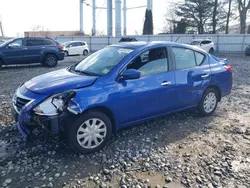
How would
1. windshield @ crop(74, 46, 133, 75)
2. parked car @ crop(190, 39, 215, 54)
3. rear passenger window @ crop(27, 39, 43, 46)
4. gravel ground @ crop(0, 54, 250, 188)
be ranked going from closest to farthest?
gravel ground @ crop(0, 54, 250, 188) → windshield @ crop(74, 46, 133, 75) → rear passenger window @ crop(27, 39, 43, 46) → parked car @ crop(190, 39, 215, 54)

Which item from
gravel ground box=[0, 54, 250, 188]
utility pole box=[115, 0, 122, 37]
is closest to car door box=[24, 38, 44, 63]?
gravel ground box=[0, 54, 250, 188]

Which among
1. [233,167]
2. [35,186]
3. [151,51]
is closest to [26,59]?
[151,51]

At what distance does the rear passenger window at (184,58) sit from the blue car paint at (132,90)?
10 centimetres

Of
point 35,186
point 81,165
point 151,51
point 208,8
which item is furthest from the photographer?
point 208,8

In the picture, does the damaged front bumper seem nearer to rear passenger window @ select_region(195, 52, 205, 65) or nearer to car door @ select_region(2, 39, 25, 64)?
rear passenger window @ select_region(195, 52, 205, 65)

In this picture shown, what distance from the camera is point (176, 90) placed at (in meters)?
4.28

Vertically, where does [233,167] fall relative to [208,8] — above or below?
below

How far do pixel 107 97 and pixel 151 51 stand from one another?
1261 millimetres

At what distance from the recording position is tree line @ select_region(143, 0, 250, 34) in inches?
1334

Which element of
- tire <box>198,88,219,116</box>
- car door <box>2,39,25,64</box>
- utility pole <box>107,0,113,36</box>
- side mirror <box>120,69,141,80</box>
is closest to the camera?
side mirror <box>120,69,141,80</box>

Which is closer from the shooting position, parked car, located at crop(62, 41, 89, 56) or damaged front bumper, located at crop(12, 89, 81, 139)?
damaged front bumper, located at crop(12, 89, 81, 139)

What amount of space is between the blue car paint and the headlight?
68 mm

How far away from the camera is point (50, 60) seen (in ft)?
42.3

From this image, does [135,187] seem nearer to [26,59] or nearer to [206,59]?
[206,59]
